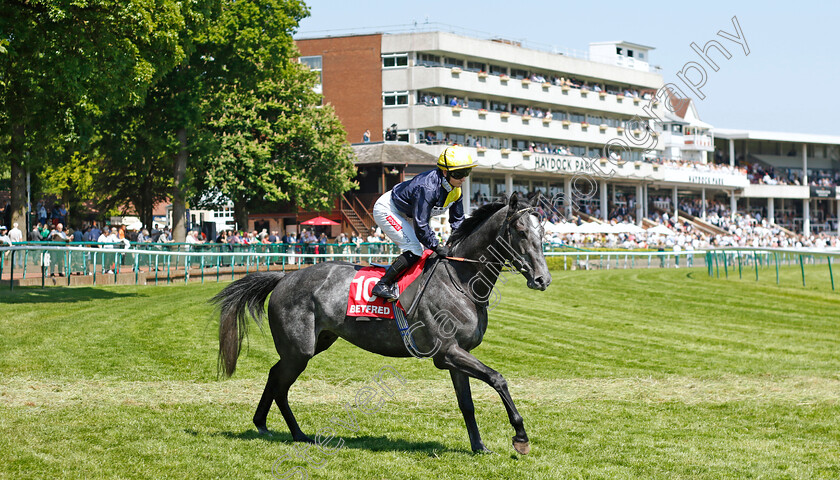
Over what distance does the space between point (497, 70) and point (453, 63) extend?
3.89 m

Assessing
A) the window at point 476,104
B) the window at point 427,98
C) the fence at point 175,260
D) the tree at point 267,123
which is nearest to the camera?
the fence at point 175,260

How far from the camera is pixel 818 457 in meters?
6.68

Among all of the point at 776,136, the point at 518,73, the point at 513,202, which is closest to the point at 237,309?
the point at 513,202

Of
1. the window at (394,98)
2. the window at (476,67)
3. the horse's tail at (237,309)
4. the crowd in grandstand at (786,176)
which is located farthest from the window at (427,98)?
the horse's tail at (237,309)

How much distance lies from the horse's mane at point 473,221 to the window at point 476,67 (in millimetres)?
46324

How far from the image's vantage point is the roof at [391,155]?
143 ft

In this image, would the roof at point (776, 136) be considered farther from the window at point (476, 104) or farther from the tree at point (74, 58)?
the tree at point (74, 58)

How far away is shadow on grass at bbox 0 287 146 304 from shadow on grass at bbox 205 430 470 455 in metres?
10.9

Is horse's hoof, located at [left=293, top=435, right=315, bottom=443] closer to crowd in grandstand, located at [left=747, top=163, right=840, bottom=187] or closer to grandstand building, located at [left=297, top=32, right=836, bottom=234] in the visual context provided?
grandstand building, located at [left=297, top=32, right=836, bottom=234]

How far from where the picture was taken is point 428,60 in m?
51.2

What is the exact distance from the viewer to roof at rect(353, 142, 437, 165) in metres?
43.7

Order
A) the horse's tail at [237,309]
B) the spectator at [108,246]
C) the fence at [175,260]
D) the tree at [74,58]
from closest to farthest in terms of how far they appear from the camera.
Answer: the horse's tail at [237,309]
the tree at [74,58]
the fence at [175,260]
the spectator at [108,246]

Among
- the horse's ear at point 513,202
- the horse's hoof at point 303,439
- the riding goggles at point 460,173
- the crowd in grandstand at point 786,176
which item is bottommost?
the horse's hoof at point 303,439

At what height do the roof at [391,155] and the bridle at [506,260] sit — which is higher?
the roof at [391,155]
